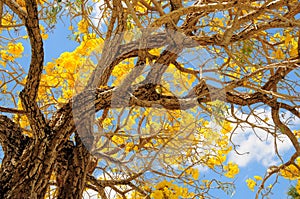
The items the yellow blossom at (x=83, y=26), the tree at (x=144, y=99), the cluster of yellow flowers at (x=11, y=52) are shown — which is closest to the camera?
the tree at (x=144, y=99)

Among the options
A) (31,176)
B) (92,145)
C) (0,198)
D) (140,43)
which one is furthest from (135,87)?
(0,198)

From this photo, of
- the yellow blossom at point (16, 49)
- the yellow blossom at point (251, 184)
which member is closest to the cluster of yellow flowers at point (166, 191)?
the yellow blossom at point (251, 184)

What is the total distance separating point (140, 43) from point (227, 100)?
2.37 ft

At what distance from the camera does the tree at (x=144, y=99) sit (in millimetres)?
2406

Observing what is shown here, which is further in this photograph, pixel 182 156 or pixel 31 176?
pixel 182 156

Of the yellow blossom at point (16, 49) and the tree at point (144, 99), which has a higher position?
the yellow blossom at point (16, 49)

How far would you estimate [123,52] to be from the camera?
288 centimetres

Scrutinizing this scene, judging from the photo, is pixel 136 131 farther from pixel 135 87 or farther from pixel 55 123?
pixel 55 123

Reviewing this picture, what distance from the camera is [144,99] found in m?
2.62

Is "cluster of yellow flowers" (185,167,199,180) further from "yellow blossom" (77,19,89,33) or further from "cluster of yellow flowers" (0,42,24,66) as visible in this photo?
"cluster of yellow flowers" (0,42,24,66)

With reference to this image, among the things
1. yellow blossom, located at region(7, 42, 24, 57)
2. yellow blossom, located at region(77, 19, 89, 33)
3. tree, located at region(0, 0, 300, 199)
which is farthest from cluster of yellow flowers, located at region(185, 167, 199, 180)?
yellow blossom, located at region(7, 42, 24, 57)

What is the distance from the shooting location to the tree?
2.41 meters

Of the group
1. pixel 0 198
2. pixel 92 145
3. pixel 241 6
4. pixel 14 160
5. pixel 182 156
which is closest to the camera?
pixel 241 6

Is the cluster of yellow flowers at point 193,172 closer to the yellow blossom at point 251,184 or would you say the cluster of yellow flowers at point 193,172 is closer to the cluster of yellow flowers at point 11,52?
the yellow blossom at point 251,184
